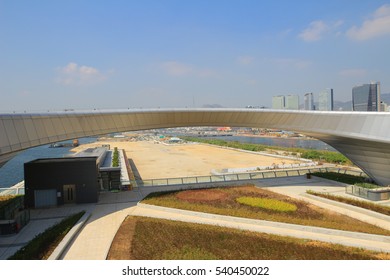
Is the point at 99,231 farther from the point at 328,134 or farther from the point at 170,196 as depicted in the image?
the point at 328,134

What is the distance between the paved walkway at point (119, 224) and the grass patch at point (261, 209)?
1.87 feet

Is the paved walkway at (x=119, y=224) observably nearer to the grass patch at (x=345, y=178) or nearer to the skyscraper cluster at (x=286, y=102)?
the grass patch at (x=345, y=178)

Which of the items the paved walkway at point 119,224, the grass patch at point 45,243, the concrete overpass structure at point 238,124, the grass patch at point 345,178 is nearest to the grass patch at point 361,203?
the paved walkway at point 119,224

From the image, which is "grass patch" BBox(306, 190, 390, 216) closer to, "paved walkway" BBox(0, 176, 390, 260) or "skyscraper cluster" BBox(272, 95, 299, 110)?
"paved walkway" BBox(0, 176, 390, 260)

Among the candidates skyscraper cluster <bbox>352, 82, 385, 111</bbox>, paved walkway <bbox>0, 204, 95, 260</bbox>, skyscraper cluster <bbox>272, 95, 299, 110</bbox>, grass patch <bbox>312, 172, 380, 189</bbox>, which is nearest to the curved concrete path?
paved walkway <bbox>0, 204, 95, 260</bbox>

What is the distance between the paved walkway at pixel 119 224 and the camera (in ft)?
41.3

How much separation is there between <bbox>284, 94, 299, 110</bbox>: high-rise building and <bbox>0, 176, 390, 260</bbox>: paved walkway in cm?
651

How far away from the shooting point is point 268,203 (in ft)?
60.5

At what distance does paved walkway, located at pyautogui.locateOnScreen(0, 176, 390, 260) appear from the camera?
1258 cm

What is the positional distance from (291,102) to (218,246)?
14.6m

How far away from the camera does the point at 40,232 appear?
48.8 ft

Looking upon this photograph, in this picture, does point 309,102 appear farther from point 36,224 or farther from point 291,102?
point 36,224
